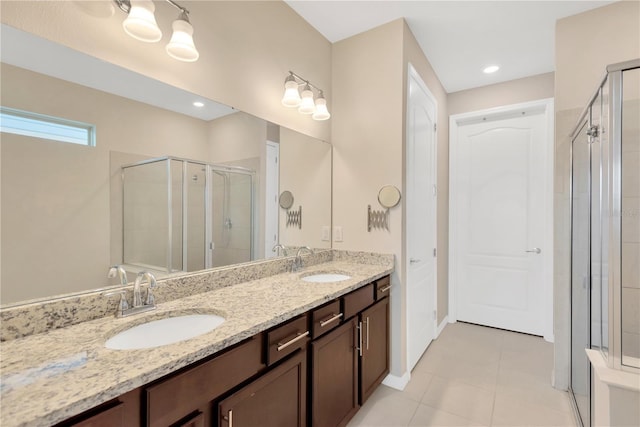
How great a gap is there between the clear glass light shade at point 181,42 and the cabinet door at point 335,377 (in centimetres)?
146

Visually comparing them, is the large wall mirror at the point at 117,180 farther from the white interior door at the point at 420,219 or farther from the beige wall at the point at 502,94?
the beige wall at the point at 502,94

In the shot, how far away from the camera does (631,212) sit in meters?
1.72

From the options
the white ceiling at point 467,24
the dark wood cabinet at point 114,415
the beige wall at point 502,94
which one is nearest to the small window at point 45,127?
the dark wood cabinet at point 114,415

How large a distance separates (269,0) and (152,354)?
211 centimetres

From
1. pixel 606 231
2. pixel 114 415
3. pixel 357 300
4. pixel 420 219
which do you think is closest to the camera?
pixel 114 415

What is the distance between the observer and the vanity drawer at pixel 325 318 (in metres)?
1.41

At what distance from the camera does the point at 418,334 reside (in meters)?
2.55

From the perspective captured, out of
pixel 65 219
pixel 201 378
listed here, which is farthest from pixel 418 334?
pixel 65 219

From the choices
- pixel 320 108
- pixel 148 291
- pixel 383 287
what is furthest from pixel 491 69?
pixel 148 291

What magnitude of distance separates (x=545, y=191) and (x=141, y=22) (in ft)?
11.7

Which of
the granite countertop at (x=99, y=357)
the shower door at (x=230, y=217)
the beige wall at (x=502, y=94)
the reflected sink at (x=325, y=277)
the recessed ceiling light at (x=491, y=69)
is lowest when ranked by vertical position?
the reflected sink at (x=325, y=277)

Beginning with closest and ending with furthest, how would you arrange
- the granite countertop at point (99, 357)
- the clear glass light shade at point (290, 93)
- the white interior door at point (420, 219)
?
the granite countertop at point (99, 357) < the clear glass light shade at point (290, 93) < the white interior door at point (420, 219)

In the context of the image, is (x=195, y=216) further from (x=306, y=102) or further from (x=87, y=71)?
(x=306, y=102)

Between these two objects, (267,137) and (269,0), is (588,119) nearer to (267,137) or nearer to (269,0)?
(267,137)
